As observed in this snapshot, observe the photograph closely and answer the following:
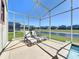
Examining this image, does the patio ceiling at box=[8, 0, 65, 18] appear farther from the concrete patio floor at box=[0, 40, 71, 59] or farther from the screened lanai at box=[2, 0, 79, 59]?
the concrete patio floor at box=[0, 40, 71, 59]

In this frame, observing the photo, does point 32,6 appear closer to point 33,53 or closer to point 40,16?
point 40,16

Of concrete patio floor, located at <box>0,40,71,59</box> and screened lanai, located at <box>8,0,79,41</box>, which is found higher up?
screened lanai, located at <box>8,0,79,41</box>

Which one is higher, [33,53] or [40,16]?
[40,16]

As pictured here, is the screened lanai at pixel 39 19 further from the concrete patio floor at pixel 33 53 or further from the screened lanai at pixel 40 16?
the concrete patio floor at pixel 33 53

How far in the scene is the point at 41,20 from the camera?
43.6ft

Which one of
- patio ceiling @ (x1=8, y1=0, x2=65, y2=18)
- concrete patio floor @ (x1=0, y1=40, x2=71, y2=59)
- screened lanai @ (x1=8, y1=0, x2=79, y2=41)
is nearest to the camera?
concrete patio floor @ (x1=0, y1=40, x2=71, y2=59)

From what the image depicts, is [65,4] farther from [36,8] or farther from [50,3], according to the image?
[36,8]

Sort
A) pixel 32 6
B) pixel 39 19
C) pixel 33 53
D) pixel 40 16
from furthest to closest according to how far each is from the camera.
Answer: pixel 39 19 < pixel 40 16 < pixel 32 6 < pixel 33 53

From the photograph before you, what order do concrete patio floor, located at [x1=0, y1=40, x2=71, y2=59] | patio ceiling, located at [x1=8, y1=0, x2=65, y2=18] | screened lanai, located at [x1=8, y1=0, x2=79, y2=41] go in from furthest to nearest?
1. patio ceiling, located at [x1=8, y1=0, x2=65, y2=18]
2. screened lanai, located at [x1=8, y1=0, x2=79, y2=41]
3. concrete patio floor, located at [x1=0, y1=40, x2=71, y2=59]

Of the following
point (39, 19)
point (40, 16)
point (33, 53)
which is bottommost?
point (33, 53)

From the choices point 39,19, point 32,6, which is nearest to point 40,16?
point 39,19

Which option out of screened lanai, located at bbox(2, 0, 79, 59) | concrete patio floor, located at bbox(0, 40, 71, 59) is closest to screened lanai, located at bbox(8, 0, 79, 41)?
screened lanai, located at bbox(2, 0, 79, 59)

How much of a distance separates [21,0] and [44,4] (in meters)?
2.24

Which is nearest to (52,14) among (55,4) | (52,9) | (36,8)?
(52,9)
